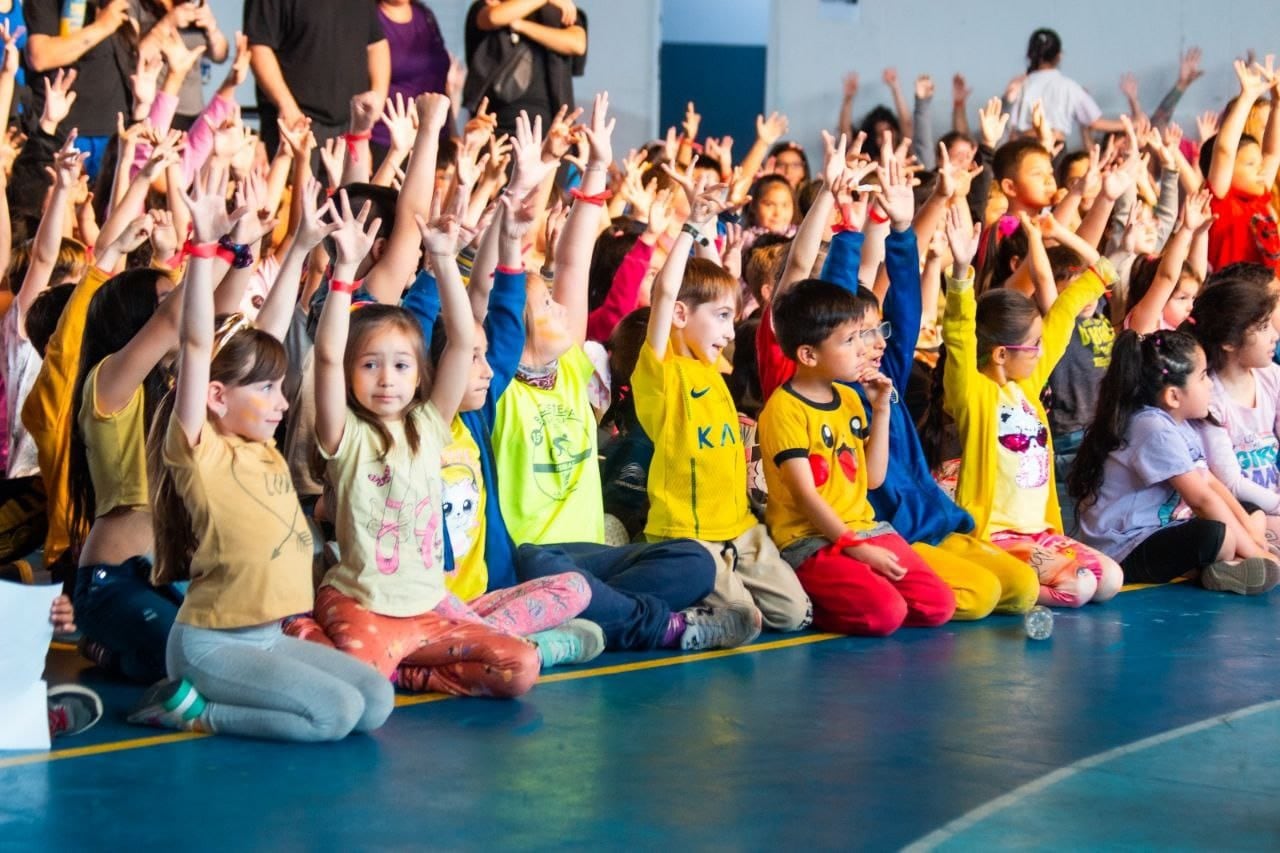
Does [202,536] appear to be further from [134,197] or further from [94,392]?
[134,197]

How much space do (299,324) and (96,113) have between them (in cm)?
297

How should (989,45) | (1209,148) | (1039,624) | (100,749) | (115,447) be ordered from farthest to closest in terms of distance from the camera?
(989,45) → (1209,148) → (1039,624) → (115,447) → (100,749)

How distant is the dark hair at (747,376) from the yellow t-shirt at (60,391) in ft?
7.23

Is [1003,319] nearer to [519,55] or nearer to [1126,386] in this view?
[1126,386]

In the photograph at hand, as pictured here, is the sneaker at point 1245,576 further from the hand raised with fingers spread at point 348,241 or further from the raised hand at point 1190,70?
the raised hand at point 1190,70

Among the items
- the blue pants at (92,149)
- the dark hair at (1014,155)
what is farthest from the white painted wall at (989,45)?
the blue pants at (92,149)

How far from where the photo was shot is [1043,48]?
10.4m

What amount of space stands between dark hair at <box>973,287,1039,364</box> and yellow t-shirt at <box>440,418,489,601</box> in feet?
5.74

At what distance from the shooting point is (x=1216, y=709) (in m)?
3.86

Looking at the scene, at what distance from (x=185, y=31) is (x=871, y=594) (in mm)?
4556

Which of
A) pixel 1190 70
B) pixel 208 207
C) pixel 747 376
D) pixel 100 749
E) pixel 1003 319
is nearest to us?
pixel 100 749

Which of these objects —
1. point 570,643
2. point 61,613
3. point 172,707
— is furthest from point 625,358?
point 61,613

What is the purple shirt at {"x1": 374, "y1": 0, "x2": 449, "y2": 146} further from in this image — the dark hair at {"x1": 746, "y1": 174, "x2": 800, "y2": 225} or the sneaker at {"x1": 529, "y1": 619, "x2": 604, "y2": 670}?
the sneaker at {"x1": 529, "y1": 619, "x2": 604, "y2": 670}

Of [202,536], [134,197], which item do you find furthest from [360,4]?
[202,536]
